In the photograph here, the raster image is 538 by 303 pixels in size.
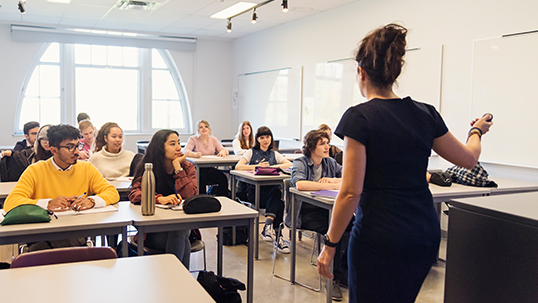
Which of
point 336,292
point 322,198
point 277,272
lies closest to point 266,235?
point 277,272

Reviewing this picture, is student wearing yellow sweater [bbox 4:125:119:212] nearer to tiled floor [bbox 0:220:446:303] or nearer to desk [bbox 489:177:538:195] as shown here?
tiled floor [bbox 0:220:446:303]

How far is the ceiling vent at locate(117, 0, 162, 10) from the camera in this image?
672 centimetres

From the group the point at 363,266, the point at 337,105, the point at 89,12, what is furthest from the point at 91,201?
the point at 89,12

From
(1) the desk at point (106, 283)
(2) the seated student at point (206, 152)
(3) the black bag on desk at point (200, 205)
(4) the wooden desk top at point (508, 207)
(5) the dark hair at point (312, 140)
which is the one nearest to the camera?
(1) the desk at point (106, 283)

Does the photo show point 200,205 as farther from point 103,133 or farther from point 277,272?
point 103,133

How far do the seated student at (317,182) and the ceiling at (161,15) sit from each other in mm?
3425

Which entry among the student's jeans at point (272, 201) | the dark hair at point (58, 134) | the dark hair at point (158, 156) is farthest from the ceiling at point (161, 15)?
the dark hair at point (58, 134)

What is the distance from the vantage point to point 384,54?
149 centimetres

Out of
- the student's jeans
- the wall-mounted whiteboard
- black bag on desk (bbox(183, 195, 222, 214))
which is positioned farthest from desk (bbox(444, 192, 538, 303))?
the wall-mounted whiteboard

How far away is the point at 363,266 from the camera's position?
1.49 metres

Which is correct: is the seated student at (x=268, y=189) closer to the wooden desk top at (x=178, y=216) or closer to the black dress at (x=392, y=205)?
the wooden desk top at (x=178, y=216)

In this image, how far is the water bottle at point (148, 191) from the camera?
7.86 feet

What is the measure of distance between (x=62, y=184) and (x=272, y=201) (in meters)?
2.18

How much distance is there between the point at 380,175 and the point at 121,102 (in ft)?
28.9
